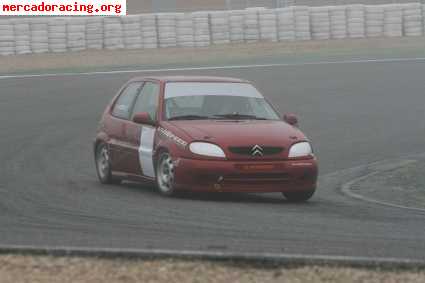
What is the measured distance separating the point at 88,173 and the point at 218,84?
3112 mm

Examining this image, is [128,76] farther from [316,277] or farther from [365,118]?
[316,277]

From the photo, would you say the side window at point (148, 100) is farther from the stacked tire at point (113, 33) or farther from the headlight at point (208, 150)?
the stacked tire at point (113, 33)

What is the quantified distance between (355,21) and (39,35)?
10.3 meters

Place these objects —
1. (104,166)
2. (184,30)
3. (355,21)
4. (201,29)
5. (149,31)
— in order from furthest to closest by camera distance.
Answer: (355,21) → (201,29) → (184,30) → (149,31) → (104,166)

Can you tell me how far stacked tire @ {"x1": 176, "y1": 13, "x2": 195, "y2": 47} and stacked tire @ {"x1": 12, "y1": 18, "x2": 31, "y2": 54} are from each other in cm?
456

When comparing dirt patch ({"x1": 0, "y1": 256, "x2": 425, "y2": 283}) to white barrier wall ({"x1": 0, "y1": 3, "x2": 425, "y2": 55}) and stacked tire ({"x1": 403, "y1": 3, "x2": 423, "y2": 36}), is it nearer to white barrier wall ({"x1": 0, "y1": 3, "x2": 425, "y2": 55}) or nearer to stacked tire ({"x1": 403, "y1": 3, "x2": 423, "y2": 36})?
white barrier wall ({"x1": 0, "y1": 3, "x2": 425, "y2": 55})

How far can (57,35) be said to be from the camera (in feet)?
113

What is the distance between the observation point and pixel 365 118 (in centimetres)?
2364

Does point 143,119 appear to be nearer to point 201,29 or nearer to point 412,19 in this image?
point 201,29

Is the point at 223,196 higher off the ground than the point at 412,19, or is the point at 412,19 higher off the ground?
the point at 223,196

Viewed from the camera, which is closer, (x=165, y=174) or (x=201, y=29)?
(x=165, y=174)

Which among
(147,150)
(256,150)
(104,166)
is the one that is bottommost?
(104,166)

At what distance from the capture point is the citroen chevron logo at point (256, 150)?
1221 centimetres

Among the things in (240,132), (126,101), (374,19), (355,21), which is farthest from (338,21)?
(240,132)
